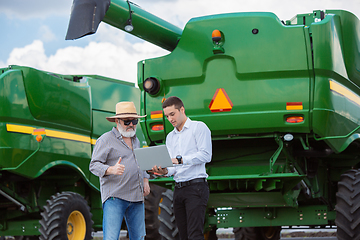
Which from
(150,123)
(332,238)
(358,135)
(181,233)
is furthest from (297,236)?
(181,233)

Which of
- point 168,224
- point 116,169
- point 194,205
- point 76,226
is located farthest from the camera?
point 76,226

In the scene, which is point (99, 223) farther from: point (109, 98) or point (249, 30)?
point (249, 30)

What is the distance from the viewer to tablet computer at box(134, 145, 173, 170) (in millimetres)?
4941

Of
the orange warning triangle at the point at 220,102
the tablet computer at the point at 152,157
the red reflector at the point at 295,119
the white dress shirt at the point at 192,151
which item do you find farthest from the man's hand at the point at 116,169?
the red reflector at the point at 295,119

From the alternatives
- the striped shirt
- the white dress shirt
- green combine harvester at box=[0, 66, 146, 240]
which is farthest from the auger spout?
green combine harvester at box=[0, 66, 146, 240]

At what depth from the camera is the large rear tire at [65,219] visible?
9.12m

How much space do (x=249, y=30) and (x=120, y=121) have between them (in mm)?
2755

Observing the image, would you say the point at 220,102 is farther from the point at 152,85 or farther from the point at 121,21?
the point at 121,21

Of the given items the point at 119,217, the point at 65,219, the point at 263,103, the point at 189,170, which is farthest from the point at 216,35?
the point at 65,219

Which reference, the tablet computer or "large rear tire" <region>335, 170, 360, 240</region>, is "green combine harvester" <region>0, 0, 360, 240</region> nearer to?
"large rear tire" <region>335, 170, 360, 240</region>

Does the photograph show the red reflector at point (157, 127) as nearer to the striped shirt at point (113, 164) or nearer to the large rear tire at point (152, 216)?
the striped shirt at point (113, 164)

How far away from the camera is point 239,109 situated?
7.25 meters

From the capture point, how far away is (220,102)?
7355 mm

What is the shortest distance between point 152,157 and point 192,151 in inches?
19.1
